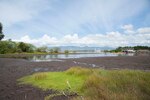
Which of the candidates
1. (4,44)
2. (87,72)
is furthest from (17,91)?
(4,44)

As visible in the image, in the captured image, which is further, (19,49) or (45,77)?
(19,49)

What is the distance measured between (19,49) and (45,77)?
77.2 meters

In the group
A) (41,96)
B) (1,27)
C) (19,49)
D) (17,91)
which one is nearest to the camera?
(41,96)

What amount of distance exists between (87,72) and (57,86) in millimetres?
3598

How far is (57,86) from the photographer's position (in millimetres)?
11883

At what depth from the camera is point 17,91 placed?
11391 mm

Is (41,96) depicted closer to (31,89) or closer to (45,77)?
(31,89)

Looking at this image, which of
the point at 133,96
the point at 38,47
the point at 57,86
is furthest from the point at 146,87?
the point at 38,47

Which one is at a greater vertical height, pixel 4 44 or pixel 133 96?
pixel 4 44

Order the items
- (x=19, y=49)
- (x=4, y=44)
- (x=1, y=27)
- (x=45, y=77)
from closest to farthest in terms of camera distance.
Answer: (x=45, y=77) < (x=1, y=27) < (x=4, y=44) < (x=19, y=49)

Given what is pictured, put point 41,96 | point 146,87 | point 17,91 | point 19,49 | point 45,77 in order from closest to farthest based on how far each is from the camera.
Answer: point 146,87 → point 41,96 → point 17,91 → point 45,77 → point 19,49

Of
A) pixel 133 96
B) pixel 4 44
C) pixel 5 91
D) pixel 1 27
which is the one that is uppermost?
pixel 1 27

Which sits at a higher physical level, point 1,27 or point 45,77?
point 1,27

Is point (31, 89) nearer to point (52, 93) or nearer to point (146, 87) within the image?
point (52, 93)
